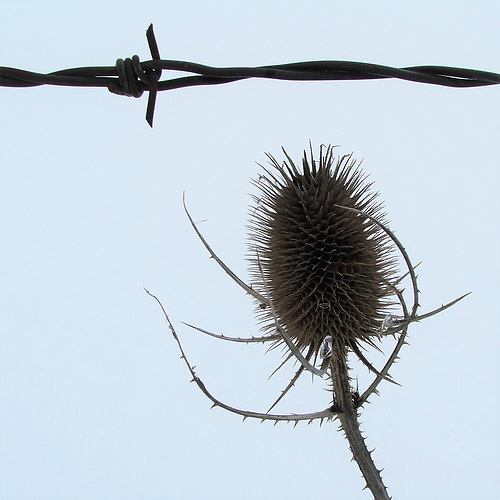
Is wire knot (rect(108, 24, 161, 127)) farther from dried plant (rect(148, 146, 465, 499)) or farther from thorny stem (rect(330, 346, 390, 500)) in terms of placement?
thorny stem (rect(330, 346, 390, 500))

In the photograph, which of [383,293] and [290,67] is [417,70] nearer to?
[290,67]

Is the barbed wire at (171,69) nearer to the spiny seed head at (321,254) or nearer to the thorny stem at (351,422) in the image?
the spiny seed head at (321,254)

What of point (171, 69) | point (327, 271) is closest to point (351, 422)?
point (327, 271)

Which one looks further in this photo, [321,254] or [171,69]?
[321,254]

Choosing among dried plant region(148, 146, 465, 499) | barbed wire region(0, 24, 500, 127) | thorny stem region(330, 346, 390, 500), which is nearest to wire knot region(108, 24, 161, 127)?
barbed wire region(0, 24, 500, 127)

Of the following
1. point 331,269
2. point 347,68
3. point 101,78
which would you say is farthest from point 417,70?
point 101,78

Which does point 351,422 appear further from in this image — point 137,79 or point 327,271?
point 137,79
